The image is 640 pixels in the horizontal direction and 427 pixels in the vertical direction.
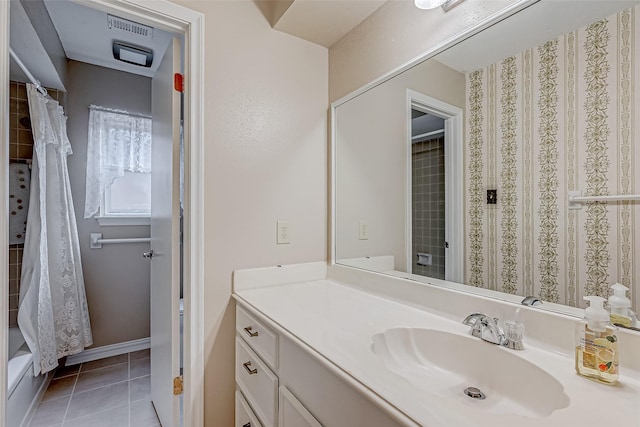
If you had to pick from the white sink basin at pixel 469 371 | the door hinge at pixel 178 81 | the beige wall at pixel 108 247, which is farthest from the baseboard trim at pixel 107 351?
the white sink basin at pixel 469 371

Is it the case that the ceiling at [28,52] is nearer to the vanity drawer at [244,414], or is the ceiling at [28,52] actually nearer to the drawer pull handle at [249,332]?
the drawer pull handle at [249,332]

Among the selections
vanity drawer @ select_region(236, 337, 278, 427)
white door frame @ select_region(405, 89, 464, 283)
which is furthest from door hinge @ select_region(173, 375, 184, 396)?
white door frame @ select_region(405, 89, 464, 283)

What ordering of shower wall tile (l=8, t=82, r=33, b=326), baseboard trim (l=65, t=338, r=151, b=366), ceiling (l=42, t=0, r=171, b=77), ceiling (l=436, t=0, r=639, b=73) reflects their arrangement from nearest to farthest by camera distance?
ceiling (l=436, t=0, r=639, b=73), ceiling (l=42, t=0, r=171, b=77), shower wall tile (l=8, t=82, r=33, b=326), baseboard trim (l=65, t=338, r=151, b=366)

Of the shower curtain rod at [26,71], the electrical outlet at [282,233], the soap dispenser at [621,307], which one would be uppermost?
the shower curtain rod at [26,71]

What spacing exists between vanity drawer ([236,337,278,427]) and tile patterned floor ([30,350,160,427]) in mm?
905

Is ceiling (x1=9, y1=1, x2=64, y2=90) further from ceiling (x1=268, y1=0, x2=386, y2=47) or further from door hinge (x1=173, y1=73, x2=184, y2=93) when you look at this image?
ceiling (x1=268, y1=0, x2=386, y2=47)

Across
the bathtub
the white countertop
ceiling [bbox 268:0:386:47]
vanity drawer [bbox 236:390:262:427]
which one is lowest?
the bathtub

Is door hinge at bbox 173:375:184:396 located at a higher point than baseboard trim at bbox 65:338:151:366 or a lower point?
higher

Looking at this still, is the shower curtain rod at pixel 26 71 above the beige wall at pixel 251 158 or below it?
above

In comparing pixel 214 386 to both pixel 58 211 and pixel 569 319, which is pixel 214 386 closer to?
pixel 569 319

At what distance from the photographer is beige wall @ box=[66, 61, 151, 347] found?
2396 mm

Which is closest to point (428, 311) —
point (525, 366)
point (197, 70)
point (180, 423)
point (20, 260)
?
point (525, 366)

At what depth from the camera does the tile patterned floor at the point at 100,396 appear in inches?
68.2

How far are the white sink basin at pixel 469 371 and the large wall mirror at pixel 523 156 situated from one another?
23cm
